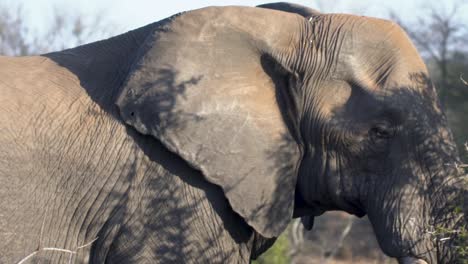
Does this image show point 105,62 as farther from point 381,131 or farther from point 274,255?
point 274,255

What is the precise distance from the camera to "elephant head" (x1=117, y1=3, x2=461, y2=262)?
5.10 metres

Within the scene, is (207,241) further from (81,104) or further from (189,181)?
(81,104)

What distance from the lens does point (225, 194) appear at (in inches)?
201

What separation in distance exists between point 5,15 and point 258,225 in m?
21.9

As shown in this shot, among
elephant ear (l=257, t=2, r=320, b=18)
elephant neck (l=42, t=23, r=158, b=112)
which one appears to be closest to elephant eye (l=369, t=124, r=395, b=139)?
elephant ear (l=257, t=2, r=320, b=18)

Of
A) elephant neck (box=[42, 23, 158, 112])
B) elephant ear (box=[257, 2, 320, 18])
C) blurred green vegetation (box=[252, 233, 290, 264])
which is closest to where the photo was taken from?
elephant neck (box=[42, 23, 158, 112])

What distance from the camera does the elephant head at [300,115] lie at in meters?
5.10

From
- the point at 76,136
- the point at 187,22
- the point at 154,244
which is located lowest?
the point at 154,244

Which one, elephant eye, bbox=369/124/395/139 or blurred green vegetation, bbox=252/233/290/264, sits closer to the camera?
elephant eye, bbox=369/124/395/139

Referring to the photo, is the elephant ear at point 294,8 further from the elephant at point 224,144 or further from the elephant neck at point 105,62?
the elephant neck at point 105,62

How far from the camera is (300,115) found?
5.30m

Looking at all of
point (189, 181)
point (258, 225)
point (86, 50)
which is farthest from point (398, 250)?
point (86, 50)

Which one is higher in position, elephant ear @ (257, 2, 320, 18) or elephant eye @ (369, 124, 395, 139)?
elephant ear @ (257, 2, 320, 18)

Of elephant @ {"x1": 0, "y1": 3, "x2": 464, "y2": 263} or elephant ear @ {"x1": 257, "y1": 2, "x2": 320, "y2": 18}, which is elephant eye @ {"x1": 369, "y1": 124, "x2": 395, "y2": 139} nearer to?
elephant @ {"x1": 0, "y1": 3, "x2": 464, "y2": 263}
